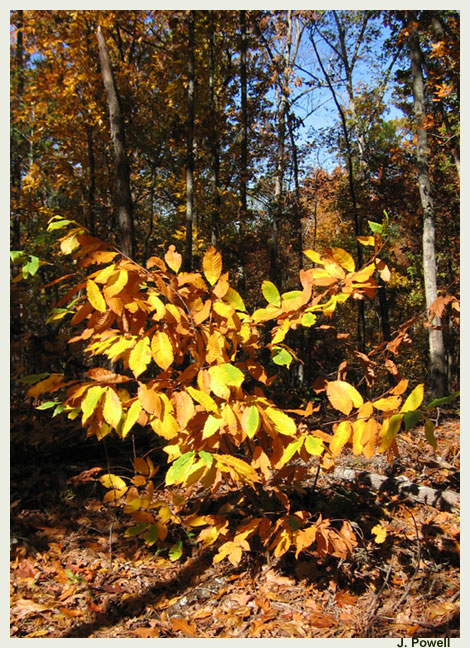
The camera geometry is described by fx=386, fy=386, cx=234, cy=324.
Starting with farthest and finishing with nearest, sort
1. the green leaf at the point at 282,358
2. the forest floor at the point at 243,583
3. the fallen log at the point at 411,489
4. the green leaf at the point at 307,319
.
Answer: the fallen log at the point at 411,489 → the forest floor at the point at 243,583 → the green leaf at the point at 282,358 → the green leaf at the point at 307,319

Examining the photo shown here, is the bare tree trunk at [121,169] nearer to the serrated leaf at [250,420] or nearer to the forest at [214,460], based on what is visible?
the forest at [214,460]

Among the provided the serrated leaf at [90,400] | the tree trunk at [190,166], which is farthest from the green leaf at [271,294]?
the tree trunk at [190,166]

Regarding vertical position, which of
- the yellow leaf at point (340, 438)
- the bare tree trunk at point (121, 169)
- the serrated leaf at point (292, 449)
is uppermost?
the bare tree trunk at point (121, 169)

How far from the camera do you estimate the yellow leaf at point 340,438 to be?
1516mm

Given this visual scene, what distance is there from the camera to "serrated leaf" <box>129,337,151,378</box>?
4.55 ft

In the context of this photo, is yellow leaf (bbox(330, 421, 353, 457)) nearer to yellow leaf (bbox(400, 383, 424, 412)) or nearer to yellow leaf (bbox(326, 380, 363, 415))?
yellow leaf (bbox(326, 380, 363, 415))

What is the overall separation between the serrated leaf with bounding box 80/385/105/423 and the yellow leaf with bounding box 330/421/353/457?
912 millimetres

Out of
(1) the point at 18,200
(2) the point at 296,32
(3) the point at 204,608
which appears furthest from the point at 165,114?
(3) the point at 204,608

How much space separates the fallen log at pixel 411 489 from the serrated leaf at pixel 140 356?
208cm

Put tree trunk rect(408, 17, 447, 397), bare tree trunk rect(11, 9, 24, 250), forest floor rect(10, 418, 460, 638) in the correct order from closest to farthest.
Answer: forest floor rect(10, 418, 460, 638) → tree trunk rect(408, 17, 447, 397) → bare tree trunk rect(11, 9, 24, 250)

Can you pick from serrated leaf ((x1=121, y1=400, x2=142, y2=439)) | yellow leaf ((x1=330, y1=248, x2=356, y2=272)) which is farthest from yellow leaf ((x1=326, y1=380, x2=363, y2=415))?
serrated leaf ((x1=121, y1=400, x2=142, y2=439))

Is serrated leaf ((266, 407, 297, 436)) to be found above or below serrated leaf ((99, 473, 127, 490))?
above

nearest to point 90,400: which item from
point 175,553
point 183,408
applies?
point 183,408

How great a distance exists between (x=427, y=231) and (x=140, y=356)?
6.14m
